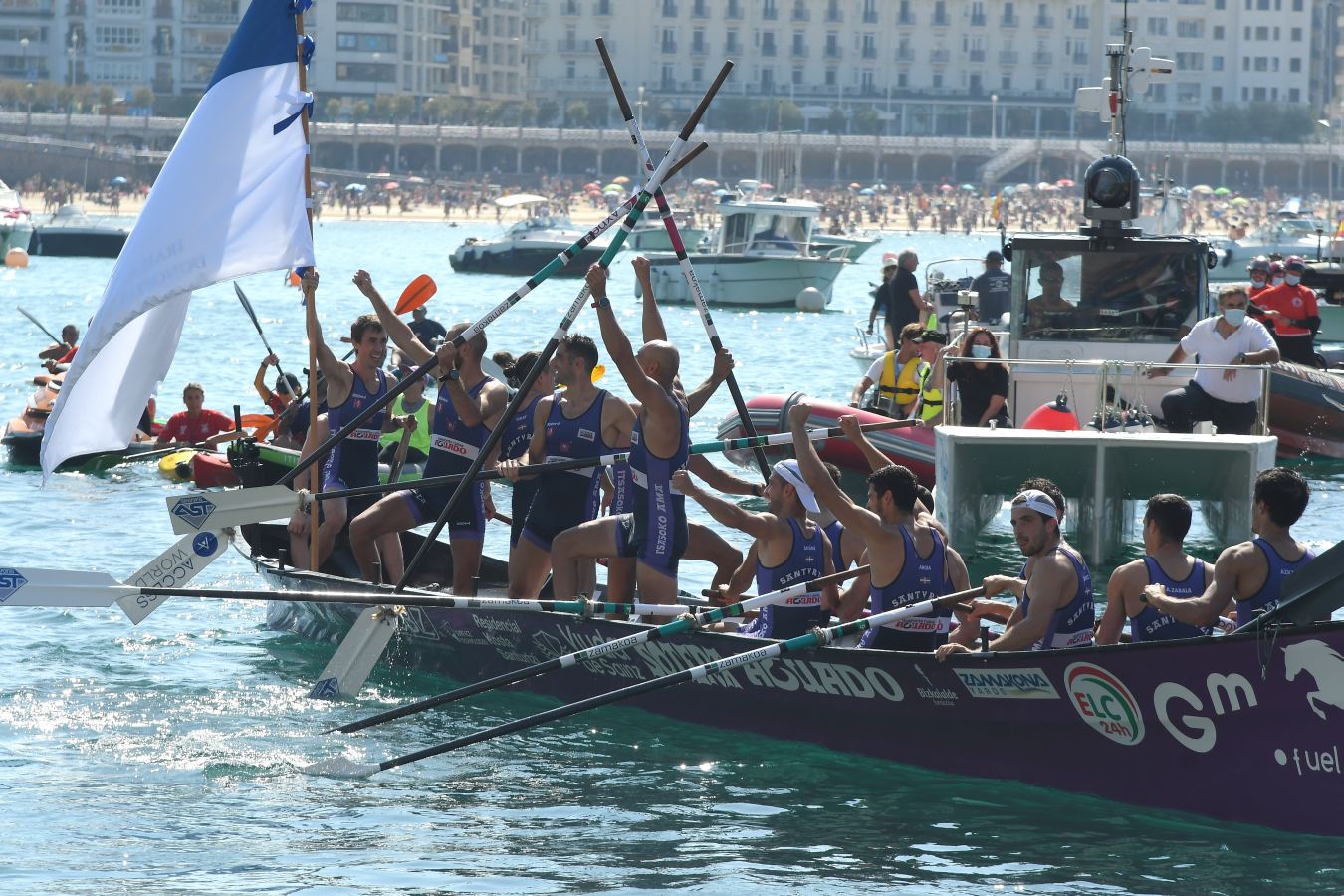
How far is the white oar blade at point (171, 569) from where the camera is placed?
37.3 feet

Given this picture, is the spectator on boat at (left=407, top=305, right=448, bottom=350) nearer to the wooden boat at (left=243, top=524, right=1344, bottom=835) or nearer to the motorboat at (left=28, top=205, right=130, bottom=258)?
the wooden boat at (left=243, top=524, right=1344, bottom=835)

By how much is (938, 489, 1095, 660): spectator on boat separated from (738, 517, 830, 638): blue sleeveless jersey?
1032 millimetres

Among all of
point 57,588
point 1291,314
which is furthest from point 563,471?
point 1291,314

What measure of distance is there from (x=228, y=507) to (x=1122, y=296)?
9.53 meters

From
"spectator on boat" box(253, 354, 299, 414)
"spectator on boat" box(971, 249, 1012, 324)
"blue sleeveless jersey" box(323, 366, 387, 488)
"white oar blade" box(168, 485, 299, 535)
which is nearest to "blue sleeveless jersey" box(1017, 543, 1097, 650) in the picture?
"white oar blade" box(168, 485, 299, 535)

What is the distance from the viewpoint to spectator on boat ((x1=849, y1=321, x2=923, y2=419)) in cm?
1959

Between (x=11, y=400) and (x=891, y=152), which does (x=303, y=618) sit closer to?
(x=11, y=400)

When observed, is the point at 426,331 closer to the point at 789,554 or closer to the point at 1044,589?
the point at 789,554

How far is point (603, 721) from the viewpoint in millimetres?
12055

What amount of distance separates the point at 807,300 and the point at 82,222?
128 ft

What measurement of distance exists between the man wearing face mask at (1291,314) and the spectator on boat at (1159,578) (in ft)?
52.5

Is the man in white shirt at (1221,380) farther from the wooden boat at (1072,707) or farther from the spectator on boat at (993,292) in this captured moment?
the spectator on boat at (993,292)

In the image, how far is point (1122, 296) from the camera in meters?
17.8

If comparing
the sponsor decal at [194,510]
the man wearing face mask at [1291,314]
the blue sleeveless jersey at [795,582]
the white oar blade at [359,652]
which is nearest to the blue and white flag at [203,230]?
the sponsor decal at [194,510]
